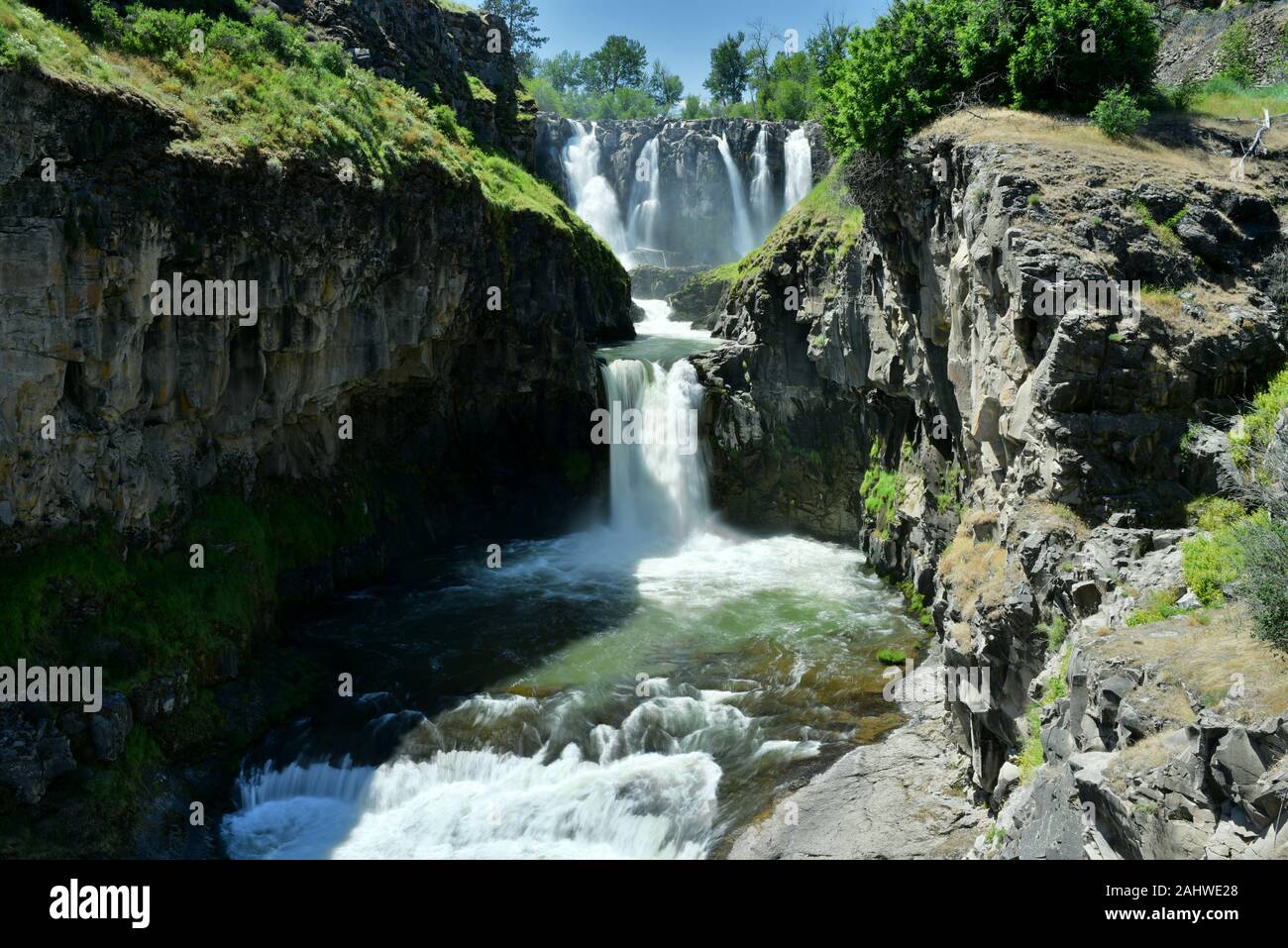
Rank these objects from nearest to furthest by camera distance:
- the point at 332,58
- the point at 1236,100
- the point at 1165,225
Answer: the point at 1165,225 < the point at 1236,100 < the point at 332,58

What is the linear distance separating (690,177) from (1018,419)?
43063 millimetres

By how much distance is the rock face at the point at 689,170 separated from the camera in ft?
178

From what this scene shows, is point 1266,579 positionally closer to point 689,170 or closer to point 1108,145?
point 1108,145

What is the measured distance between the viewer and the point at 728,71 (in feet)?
278

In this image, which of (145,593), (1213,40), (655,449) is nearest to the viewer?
(145,593)

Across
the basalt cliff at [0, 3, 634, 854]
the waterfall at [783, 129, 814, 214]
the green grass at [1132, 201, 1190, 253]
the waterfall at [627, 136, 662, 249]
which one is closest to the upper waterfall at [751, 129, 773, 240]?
the waterfall at [783, 129, 814, 214]

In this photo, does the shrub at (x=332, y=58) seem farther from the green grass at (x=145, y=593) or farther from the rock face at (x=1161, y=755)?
the rock face at (x=1161, y=755)

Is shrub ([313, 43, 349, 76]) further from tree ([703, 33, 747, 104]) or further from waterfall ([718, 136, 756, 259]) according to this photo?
tree ([703, 33, 747, 104])

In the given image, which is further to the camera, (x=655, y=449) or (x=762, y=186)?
(x=762, y=186)
